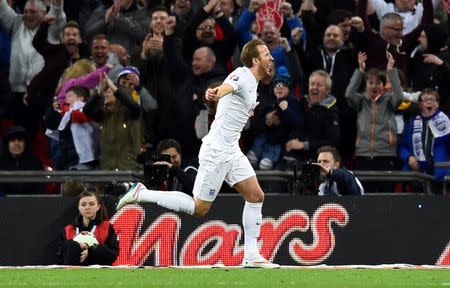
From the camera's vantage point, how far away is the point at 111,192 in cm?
1412

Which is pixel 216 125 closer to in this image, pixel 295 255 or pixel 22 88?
pixel 295 255

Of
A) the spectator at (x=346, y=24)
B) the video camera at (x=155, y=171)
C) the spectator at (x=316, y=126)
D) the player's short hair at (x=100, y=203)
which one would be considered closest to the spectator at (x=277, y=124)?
the spectator at (x=316, y=126)

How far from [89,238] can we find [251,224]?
178 centimetres

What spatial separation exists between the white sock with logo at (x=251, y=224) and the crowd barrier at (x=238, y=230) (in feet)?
6.10

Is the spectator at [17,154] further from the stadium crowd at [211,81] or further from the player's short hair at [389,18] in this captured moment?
the player's short hair at [389,18]

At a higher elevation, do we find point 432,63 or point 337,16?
point 337,16

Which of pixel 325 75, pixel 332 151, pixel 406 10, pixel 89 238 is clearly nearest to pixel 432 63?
pixel 406 10

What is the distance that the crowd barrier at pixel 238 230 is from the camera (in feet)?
49.9

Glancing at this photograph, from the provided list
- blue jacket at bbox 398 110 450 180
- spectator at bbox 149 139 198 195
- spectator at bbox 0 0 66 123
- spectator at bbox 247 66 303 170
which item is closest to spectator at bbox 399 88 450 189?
blue jacket at bbox 398 110 450 180

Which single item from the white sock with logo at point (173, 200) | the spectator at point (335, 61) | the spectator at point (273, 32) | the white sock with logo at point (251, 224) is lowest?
the white sock with logo at point (251, 224)

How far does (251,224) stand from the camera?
43.5ft

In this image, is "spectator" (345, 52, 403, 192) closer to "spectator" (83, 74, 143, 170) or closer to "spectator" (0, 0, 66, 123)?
"spectator" (83, 74, 143, 170)

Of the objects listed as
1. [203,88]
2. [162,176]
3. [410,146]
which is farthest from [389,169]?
[162,176]

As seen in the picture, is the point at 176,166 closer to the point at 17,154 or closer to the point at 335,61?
the point at 17,154
